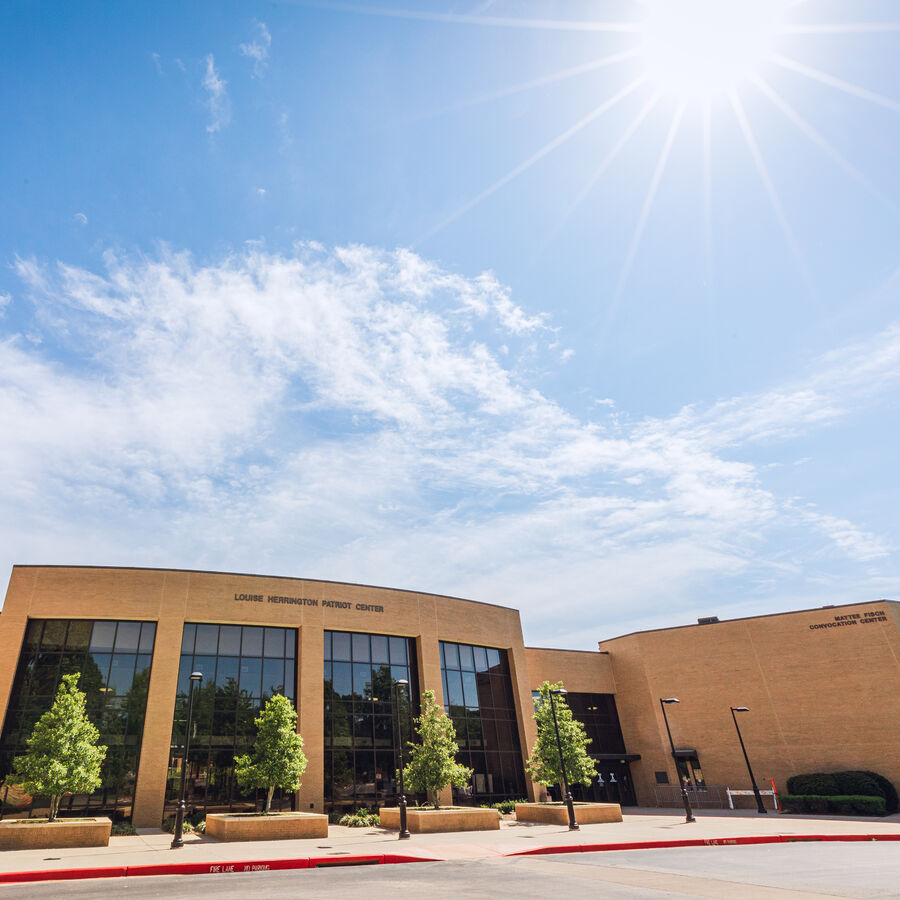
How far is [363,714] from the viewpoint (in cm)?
3359

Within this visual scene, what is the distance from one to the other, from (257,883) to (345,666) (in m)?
21.5

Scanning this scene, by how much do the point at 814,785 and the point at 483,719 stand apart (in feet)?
66.6

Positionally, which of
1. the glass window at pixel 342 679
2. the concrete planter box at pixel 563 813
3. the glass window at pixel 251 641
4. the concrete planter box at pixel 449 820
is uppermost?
the glass window at pixel 251 641

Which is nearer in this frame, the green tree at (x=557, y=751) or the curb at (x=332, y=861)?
the curb at (x=332, y=861)

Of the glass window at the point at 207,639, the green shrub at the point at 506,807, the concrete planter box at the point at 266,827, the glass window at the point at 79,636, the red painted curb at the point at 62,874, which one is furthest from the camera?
the green shrub at the point at 506,807

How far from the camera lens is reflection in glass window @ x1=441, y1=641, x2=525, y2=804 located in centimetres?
3619

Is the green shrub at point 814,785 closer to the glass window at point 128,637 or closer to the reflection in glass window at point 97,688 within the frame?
the reflection in glass window at point 97,688

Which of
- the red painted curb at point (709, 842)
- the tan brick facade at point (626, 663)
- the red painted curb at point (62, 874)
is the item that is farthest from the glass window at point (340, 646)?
the red painted curb at point (62, 874)

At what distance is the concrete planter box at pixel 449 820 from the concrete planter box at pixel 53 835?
37.7ft

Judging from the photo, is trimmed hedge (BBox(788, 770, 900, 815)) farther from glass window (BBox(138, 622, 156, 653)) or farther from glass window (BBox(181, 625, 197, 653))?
glass window (BBox(138, 622, 156, 653))

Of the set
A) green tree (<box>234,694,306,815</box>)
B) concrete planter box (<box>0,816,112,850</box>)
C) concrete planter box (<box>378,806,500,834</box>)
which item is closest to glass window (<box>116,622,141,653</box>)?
green tree (<box>234,694,306,815</box>)

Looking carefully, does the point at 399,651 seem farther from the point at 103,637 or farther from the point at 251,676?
the point at 103,637

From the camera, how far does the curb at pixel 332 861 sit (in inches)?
575

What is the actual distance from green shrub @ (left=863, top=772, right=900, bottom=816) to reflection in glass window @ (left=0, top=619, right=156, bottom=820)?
40.6m
